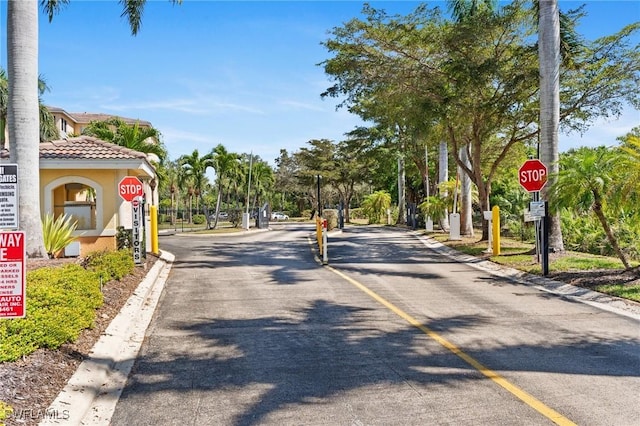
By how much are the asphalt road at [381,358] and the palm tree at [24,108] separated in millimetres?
3418

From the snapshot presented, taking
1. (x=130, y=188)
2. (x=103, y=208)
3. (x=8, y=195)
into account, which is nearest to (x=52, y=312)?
(x=8, y=195)

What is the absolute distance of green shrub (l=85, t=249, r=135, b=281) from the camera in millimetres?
10797

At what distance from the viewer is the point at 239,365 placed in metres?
6.53

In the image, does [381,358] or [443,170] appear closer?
[381,358]

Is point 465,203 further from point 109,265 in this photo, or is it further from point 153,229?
point 109,265

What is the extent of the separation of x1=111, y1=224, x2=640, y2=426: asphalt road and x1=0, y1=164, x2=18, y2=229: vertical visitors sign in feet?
6.70

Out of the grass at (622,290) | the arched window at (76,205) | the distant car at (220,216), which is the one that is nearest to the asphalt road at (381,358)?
the grass at (622,290)

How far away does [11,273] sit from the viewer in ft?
16.9

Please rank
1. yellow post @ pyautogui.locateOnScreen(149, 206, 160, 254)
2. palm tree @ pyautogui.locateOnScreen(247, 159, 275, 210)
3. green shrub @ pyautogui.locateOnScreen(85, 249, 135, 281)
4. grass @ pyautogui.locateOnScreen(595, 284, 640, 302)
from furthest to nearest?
palm tree @ pyautogui.locateOnScreen(247, 159, 275, 210)
yellow post @ pyautogui.locateOnScreen(149, 206, 160, 254)
green shrub @ pyautogui.locateOnScreen(85, 249, 135, 281)
grass @ pyautogui.locateOnScreen(595, 284, 640, 302)

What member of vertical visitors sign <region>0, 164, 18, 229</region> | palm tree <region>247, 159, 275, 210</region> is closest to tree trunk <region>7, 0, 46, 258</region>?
vertical visitors sign <region>0, 164, 18, 229</region>

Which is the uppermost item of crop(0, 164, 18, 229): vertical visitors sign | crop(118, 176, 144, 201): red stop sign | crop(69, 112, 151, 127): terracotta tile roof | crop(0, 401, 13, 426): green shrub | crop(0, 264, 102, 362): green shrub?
crop(69, 112, 151, 127): terracotta tile roof

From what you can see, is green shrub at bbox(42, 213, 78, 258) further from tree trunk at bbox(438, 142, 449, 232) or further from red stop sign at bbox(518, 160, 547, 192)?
tree trunk at bbox(438, 142, 449, 232)

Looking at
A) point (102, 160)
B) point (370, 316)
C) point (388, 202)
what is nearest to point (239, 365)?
point (370, 316)

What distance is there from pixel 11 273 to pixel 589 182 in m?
11.4
